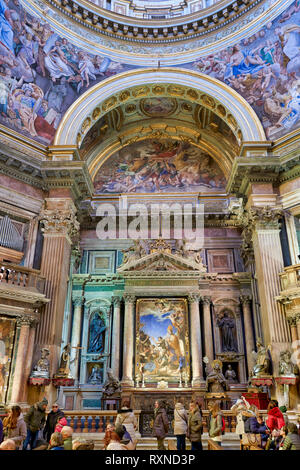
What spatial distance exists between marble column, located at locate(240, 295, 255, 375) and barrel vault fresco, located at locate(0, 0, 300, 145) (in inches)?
314

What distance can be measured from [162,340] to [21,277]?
285 inches

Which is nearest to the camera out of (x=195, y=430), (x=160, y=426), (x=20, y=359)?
(x=195, y=430)

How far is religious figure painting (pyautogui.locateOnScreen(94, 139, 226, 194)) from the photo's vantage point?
70.3 feet

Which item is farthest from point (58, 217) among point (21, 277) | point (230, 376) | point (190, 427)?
point (230, 376)

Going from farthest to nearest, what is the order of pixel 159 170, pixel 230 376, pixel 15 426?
1. pixel 159 170
2. pixel 230 376
3. pixel 15 426

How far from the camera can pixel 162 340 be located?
16.9 meters

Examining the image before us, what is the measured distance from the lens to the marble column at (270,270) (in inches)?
522

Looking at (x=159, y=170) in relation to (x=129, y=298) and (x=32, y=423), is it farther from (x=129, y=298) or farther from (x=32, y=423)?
(x=32, y=423)

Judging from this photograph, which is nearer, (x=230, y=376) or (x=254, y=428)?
(x=254, y=428)

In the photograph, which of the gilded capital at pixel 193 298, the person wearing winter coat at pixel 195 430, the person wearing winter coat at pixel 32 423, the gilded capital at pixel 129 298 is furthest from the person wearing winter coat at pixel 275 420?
the gilded capital at pixel 129 298

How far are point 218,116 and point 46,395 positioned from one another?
50.5ft

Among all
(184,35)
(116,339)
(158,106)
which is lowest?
(116,339)

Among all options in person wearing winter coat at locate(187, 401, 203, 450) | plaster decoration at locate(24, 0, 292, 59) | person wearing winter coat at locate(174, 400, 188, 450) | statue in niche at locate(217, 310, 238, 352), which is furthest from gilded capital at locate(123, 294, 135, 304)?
plaster decoration at locate(24, 0, 292, 59)
